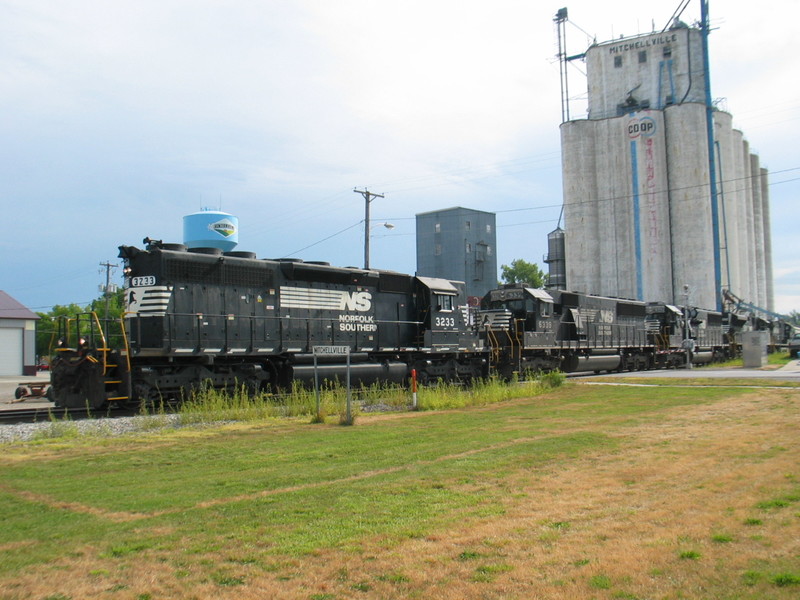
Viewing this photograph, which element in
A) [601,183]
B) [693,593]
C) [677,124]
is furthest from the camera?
[601,183]

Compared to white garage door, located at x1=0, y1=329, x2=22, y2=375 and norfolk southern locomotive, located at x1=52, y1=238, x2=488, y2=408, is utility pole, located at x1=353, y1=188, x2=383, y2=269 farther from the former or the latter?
white garage door, located at x1=0, y1=329, x2=22, y2=375

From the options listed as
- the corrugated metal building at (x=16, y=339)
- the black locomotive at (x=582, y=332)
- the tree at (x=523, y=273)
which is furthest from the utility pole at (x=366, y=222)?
the tree at (x=523, y=273)

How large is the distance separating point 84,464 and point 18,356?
43.1 meters

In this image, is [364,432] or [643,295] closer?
[364,432]

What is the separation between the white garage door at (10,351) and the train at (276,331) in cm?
3078

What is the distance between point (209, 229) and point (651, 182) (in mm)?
36537

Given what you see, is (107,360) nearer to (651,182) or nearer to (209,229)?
(209,229)

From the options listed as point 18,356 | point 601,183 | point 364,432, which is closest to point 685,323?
point 601,183

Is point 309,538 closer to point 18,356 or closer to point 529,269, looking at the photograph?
point 18,356

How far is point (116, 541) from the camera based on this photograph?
4.88 metres

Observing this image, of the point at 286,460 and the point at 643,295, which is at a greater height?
the point at 643,295

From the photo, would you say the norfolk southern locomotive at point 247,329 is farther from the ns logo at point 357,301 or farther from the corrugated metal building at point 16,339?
the corrugated metal building at point 16,339

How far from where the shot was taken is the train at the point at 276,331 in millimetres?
14320

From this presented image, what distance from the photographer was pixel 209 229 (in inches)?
1716
